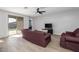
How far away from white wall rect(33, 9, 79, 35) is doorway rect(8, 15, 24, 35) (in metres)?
2.21

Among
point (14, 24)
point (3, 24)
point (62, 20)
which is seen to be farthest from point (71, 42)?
point (14, 24)

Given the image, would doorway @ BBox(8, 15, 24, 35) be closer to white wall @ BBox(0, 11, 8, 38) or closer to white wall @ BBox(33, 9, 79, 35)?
white wall @ BBox(0, 11, 8, 38)

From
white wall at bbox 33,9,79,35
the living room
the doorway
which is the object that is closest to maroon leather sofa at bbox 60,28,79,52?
the living room

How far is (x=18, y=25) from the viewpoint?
841cm

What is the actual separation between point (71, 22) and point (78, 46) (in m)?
3.85

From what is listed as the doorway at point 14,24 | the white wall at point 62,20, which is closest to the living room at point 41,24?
the white wall at point 62,20

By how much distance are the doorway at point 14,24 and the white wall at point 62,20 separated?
2210 millimetres

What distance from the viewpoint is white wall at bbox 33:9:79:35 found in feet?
20.6

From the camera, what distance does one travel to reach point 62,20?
7.26m

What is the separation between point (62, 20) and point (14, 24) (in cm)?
461

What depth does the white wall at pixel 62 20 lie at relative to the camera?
628 cm

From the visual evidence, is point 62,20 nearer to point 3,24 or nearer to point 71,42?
point 71,42
